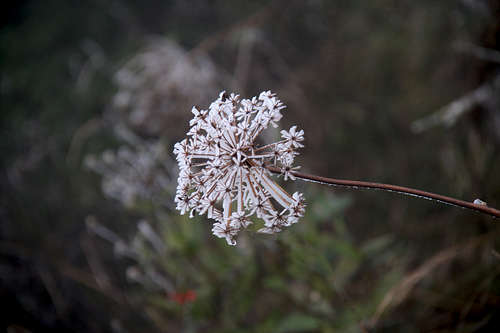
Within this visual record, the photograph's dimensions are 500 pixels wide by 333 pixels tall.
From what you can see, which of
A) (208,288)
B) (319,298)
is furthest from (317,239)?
(208,288)

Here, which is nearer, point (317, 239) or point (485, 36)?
point (317, 239)

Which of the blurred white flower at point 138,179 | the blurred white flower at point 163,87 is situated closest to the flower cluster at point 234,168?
the blurred white flower at point 138,179

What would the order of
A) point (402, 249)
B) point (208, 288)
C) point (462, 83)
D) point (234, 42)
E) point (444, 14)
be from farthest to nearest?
point (234, 42)
point (444, 14)
point (462, 83)
point (402, 249)
point (208, 288)

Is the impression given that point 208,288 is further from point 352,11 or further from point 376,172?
point 352,11

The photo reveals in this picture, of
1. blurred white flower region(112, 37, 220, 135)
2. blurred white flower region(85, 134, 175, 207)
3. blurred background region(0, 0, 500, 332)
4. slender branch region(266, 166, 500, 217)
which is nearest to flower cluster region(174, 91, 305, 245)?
slender branch region(266, 166, 500, 217)

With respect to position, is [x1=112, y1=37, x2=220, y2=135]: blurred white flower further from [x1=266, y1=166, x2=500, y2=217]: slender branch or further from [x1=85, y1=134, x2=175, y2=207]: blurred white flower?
[x1=266, y1=166, x2=500, y2=217]: slender branch

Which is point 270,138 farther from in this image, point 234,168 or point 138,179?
point 234,168

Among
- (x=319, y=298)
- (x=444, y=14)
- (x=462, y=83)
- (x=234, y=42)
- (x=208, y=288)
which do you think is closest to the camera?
(x=319, y=298)

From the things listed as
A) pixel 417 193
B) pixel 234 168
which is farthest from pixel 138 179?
pixel 417 193
